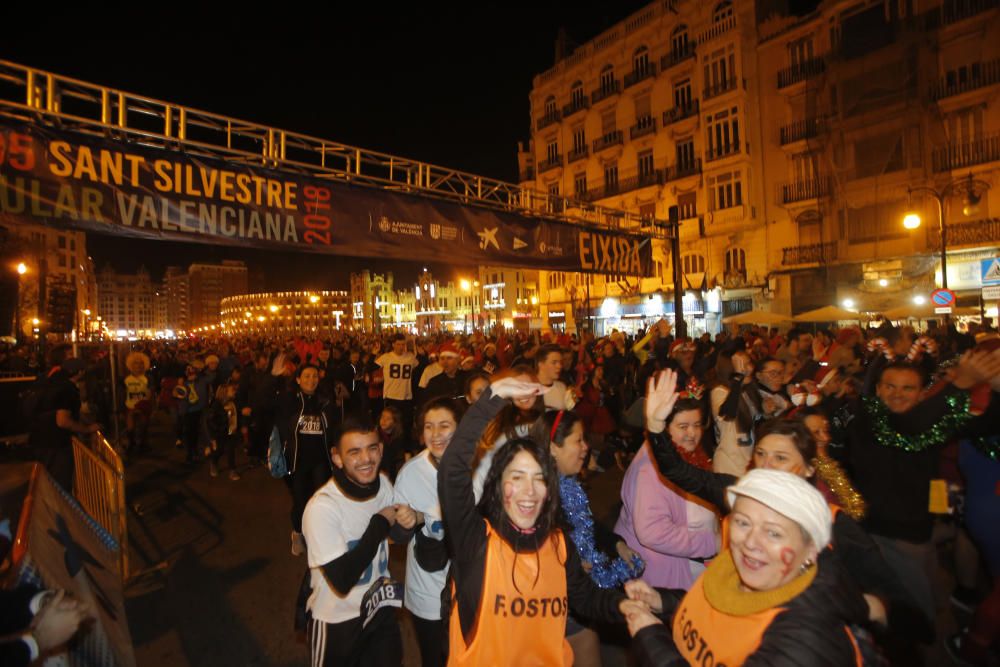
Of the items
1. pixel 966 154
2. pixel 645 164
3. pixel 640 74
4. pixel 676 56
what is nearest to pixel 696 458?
pixel 966 154

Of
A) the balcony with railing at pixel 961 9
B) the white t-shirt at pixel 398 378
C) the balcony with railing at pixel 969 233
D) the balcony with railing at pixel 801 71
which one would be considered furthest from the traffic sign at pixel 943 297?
the balcony with railing at pixel 801 71

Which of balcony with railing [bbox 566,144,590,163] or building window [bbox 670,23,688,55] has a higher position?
building window [bbox 670,23,688,55]

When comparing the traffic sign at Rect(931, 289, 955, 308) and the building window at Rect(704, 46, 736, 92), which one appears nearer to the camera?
the traffic sign at Rect(931, 289, 955, 308)

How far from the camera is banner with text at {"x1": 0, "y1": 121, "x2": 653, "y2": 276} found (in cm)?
534

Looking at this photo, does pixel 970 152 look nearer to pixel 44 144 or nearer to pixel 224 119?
pixel 224 119

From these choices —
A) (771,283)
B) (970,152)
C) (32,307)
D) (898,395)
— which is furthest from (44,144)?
(32,307)

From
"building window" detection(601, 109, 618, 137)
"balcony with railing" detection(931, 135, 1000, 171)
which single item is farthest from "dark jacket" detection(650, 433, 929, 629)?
"building window" detection(601, 109, 618, 137)

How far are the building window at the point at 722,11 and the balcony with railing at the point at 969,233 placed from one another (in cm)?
1391

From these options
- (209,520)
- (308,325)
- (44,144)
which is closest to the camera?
(44,144)

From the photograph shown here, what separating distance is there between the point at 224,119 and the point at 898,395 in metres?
7.54

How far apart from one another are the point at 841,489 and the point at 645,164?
98.8ft

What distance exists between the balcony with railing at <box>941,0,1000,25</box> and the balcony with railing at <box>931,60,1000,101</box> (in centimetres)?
189

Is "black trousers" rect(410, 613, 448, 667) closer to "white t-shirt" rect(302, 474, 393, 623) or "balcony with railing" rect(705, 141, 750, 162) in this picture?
"white t-shirt" rect(302, 474, 393, 623)

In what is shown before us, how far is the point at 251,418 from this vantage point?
7793 millimetres
